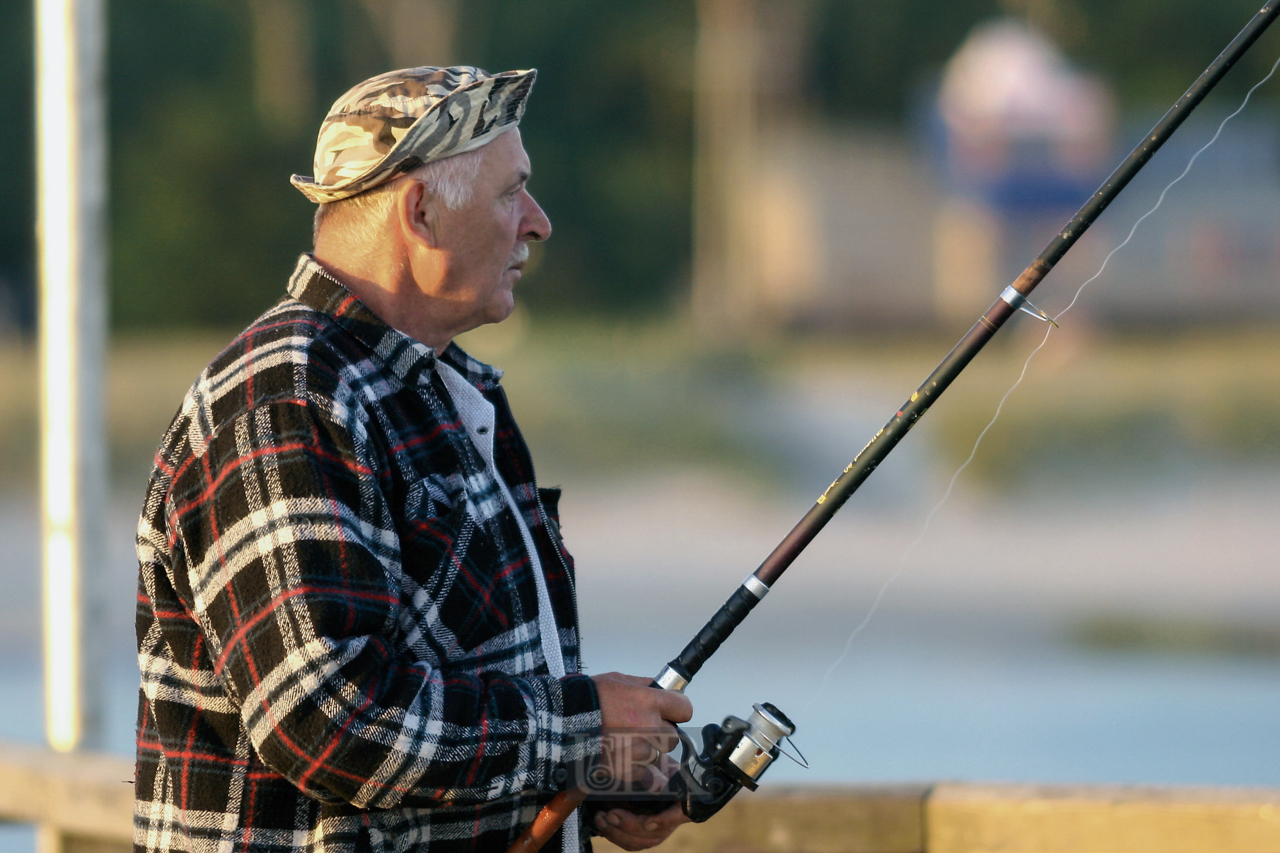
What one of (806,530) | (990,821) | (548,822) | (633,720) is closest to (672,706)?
(633,720)

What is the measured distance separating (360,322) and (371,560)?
0.97 feet

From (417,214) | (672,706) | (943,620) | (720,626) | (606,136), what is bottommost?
(672,706)

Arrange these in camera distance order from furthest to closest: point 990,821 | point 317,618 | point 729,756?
1. point 990,821
2. point 729,756
3. point 317,618

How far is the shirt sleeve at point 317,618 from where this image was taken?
5.05ft

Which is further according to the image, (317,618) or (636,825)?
(636,825)

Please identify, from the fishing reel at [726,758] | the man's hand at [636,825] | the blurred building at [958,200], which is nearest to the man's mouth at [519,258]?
the fishing reel at [726,758]

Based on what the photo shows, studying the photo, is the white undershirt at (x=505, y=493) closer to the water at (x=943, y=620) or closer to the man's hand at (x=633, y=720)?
the man's hand at (x=633, y=720)

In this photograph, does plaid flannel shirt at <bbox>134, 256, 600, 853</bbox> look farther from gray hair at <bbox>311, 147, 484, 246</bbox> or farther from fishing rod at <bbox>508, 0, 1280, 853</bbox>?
fishing rod at <bbox>508, 0, 1280, 853</bbox>

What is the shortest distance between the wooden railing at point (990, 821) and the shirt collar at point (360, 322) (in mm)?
1046

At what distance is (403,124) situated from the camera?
1710 mm

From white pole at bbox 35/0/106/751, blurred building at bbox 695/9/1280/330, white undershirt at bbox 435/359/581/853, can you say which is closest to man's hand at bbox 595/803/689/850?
white undershirt at bbox 435/359/581/853

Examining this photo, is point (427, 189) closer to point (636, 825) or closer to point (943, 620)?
point (636, 825)

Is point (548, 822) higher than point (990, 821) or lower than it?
lower

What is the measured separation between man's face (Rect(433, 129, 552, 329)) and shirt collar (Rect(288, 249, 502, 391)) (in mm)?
75
